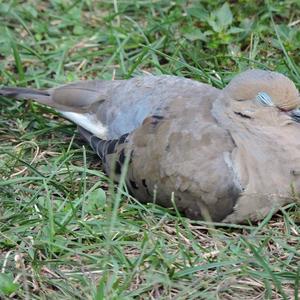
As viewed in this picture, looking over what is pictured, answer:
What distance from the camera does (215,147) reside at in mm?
4105

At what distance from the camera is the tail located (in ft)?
15.9

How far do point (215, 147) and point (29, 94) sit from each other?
1.22m

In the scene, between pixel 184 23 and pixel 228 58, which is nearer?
pixel 228 58

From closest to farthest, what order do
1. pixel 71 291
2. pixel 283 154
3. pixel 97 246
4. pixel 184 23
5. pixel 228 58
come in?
pixel 71 291, pixel 97 246, pixel 283 154, pixel 228 58, pixel 184 23

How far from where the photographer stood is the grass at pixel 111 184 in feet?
12.0

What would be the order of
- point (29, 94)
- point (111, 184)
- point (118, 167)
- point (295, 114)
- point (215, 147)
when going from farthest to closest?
point (29, 94) < point (118, 167) < point (295, 114) < point (215, 147) < point (111, 184)

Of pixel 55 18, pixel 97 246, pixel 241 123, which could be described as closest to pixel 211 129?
pixel 241 123

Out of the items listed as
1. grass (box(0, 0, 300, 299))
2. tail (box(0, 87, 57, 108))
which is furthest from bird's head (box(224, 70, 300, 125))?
tail (box(0, 87, 57, 108))

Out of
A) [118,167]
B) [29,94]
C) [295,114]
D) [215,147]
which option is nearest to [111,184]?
[215,147]

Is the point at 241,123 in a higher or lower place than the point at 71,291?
higher

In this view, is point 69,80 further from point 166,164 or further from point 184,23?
point 166,164

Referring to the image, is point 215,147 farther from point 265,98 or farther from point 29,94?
point 29,94

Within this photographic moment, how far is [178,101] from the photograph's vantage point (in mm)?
4383

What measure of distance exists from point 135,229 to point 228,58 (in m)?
1.41
